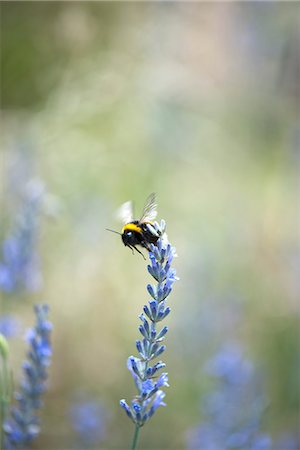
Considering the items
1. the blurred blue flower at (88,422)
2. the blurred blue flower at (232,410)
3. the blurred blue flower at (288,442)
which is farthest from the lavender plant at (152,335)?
the blurred blue flower at (288,442)

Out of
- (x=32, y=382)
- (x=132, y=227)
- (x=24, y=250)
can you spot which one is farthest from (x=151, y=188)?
(x=32, y=382)

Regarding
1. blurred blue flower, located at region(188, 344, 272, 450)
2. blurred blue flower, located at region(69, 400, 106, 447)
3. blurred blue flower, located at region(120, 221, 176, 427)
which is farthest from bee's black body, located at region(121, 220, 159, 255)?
blurred blue flower, located at region(69, 400, 106, 447)

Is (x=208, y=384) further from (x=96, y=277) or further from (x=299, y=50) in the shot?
(x=299, y=50)

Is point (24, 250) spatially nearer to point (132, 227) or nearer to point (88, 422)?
point (132, 227)

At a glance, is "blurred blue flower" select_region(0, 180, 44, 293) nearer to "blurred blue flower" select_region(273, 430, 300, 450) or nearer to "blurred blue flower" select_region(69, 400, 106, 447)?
"blurred blue flower" select_region(69, 400, 106, 447)

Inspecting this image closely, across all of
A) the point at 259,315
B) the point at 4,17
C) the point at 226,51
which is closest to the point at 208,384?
the point at 259,315

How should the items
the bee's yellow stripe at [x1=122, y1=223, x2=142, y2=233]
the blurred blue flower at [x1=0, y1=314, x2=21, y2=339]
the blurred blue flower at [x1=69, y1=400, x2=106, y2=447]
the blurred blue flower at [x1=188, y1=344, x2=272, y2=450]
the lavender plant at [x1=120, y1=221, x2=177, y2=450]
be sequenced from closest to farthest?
the lavender plant at [x1=120, y1=221, x2=177, y2=450]
the bee's yellow stripe at [x1=122, y1=223, x2=142, y2=233]
the blurred blue flower at [x1=0, y1=314, x2=21, y2=339]
the blurred blue flower at [x1=188, y1=344, x2=272, y2=450]
the blurred blue flower at [x1=69, y1=400, x2=106, y2=447]
